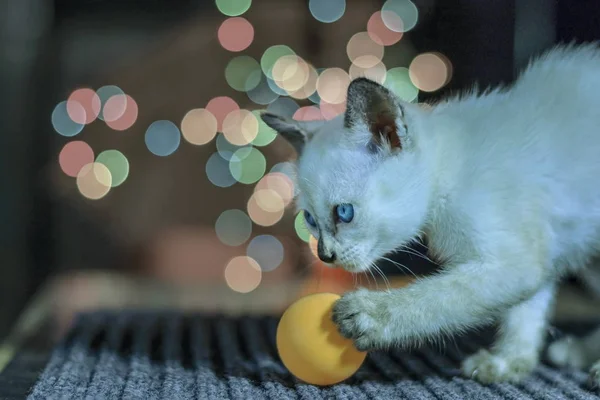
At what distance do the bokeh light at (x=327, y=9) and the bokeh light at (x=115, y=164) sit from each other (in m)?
0.68

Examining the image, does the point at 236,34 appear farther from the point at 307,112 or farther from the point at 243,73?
the point at 307,112

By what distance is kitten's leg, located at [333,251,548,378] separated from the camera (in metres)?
0.87

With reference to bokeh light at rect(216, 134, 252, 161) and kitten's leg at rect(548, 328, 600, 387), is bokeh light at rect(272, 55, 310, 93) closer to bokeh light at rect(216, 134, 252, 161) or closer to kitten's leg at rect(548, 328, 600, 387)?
bokeh light at rect(216, 134, 252, 161)

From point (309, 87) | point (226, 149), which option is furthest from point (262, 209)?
point (309, 87)

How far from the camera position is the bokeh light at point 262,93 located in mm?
1881

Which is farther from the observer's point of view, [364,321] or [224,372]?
[224,372]

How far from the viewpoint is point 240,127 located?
6.40ft

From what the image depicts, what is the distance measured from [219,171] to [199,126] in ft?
0.45

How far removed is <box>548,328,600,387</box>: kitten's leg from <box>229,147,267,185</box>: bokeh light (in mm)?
1019

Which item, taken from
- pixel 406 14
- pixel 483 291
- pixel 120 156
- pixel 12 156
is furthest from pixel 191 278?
pixel 483 291

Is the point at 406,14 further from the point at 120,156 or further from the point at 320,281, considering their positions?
the point at 120,156

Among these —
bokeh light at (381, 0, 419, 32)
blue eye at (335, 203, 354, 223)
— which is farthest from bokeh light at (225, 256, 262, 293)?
blue eye at (335, 203, 354, 223)

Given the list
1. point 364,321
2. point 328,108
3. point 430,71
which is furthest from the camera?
point 328,108

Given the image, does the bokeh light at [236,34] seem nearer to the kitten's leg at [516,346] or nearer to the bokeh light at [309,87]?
the bokeh light at [309,87]
